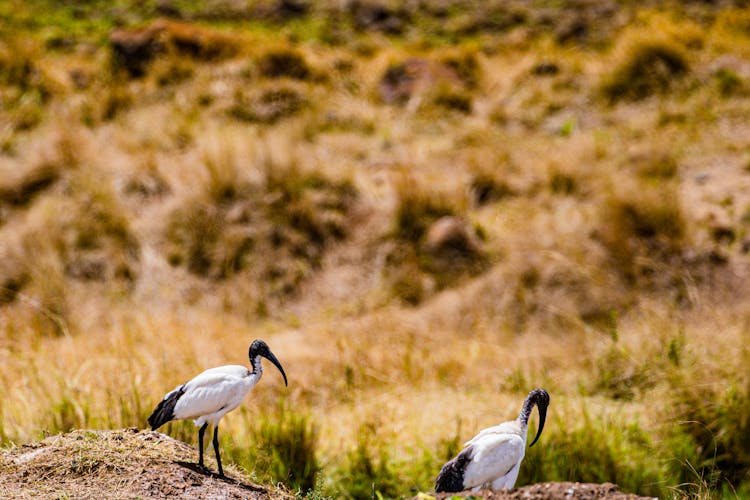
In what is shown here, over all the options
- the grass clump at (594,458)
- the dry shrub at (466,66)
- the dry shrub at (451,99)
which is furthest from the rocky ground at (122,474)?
the dry shrub at (466,66)

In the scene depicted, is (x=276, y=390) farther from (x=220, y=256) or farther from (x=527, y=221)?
(x=527, y=221)

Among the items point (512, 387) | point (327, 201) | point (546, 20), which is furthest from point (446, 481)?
point (546, 20)

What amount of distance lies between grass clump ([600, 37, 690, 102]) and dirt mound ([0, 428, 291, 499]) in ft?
32.1

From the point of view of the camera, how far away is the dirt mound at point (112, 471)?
3.07 meters

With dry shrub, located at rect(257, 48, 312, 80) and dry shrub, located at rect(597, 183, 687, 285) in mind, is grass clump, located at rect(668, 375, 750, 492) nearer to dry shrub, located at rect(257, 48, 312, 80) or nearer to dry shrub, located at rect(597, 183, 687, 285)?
dry shrub, located at rect(597, 183, 687, 285)

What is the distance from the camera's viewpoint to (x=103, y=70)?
12.7m

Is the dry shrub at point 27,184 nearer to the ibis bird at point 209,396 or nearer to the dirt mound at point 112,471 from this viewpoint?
the dirt mound at point 112,471

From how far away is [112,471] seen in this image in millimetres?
3207

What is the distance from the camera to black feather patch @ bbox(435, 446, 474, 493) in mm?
2948

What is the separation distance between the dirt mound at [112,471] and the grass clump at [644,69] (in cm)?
978

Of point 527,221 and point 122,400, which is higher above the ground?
point 122,400

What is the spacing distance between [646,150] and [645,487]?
19.1ft

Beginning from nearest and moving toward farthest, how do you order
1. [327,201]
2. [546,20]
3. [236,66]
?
[327,201] → [236,66] → [546,20]

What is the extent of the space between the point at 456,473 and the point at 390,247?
5.56m
